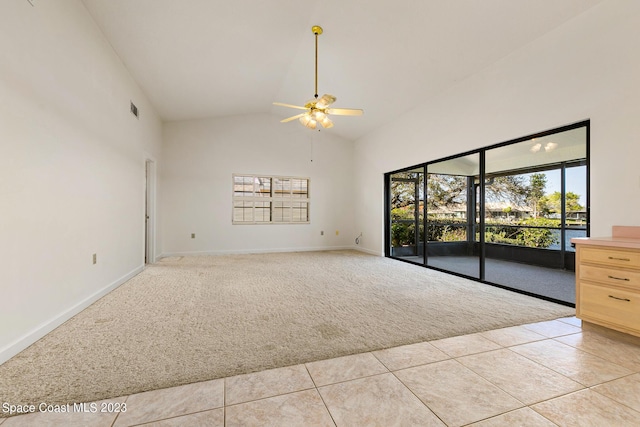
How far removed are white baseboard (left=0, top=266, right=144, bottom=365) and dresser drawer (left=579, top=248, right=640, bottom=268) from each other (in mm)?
4373

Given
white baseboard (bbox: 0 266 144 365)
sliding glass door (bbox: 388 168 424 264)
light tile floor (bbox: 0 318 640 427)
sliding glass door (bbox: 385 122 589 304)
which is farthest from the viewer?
sliding glass door (bbox: 388 168 424 264)

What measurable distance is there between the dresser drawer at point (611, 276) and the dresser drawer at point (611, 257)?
51mm

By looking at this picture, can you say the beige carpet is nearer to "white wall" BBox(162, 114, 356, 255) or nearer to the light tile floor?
the light tile floor

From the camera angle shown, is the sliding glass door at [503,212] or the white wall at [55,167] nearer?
the white wall at [55,167]

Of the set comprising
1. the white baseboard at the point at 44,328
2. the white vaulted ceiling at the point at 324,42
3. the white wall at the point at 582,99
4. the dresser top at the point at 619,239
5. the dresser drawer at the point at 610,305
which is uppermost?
the white vaulted ceiling at the point at 324,42

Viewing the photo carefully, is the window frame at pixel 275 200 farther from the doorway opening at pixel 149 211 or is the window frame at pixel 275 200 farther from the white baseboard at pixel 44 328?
the white baseboard at pixel 44 328

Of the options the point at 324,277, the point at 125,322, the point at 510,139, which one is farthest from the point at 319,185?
the point at 125,322

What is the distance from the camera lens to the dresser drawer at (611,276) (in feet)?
6.75

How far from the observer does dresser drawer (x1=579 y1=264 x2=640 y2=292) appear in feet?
6.75

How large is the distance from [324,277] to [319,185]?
11.5 ft

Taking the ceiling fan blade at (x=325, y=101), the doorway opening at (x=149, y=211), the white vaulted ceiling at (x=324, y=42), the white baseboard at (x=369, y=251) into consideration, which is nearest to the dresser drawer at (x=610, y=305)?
the white vaulted ceiling at (x=324, y=42)

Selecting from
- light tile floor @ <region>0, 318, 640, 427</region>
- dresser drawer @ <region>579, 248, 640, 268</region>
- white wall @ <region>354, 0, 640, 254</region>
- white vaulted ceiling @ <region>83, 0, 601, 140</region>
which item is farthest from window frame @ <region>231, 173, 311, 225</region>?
dresser drawer @ <region>579, 248, 640, 268</region>

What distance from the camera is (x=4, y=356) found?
180 centimetres

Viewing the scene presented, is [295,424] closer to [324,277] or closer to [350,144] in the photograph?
[324,277]
